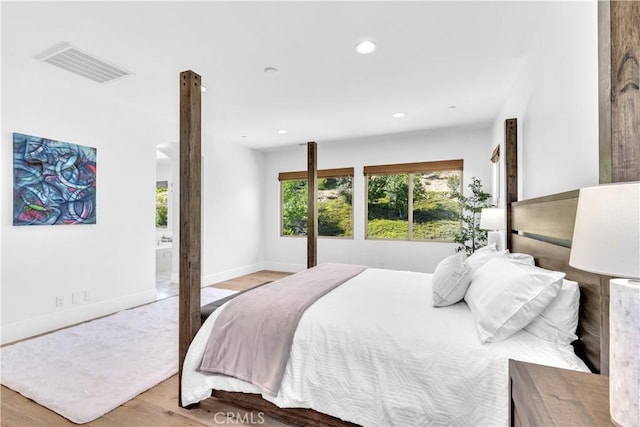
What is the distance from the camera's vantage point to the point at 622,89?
37.3 inches

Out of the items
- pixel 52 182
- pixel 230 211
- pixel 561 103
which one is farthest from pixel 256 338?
pixel 230 211

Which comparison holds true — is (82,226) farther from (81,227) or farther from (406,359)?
(406,359)

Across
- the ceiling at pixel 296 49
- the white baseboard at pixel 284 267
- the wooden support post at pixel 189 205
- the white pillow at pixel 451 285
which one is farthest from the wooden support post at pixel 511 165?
the white baseboard at pixel 284 267

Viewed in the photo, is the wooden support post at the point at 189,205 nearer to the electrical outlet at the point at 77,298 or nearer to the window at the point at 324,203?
the electrical outlet at the point at 77,298

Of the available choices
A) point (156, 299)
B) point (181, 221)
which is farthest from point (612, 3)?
point (156, 299)

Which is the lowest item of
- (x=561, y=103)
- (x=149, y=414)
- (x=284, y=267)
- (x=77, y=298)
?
(x=149, y=414)

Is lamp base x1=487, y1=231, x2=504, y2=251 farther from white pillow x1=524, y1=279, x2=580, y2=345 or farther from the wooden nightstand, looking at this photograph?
the wooden nightstand

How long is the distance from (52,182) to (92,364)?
6.46ft

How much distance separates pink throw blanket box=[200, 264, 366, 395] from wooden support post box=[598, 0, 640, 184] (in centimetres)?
157

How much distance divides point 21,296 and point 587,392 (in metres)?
4.28

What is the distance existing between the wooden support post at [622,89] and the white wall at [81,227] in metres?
4.00

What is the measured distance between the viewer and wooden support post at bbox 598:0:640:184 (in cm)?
93

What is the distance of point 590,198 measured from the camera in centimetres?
73

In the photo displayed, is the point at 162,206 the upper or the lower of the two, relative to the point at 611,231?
upper
